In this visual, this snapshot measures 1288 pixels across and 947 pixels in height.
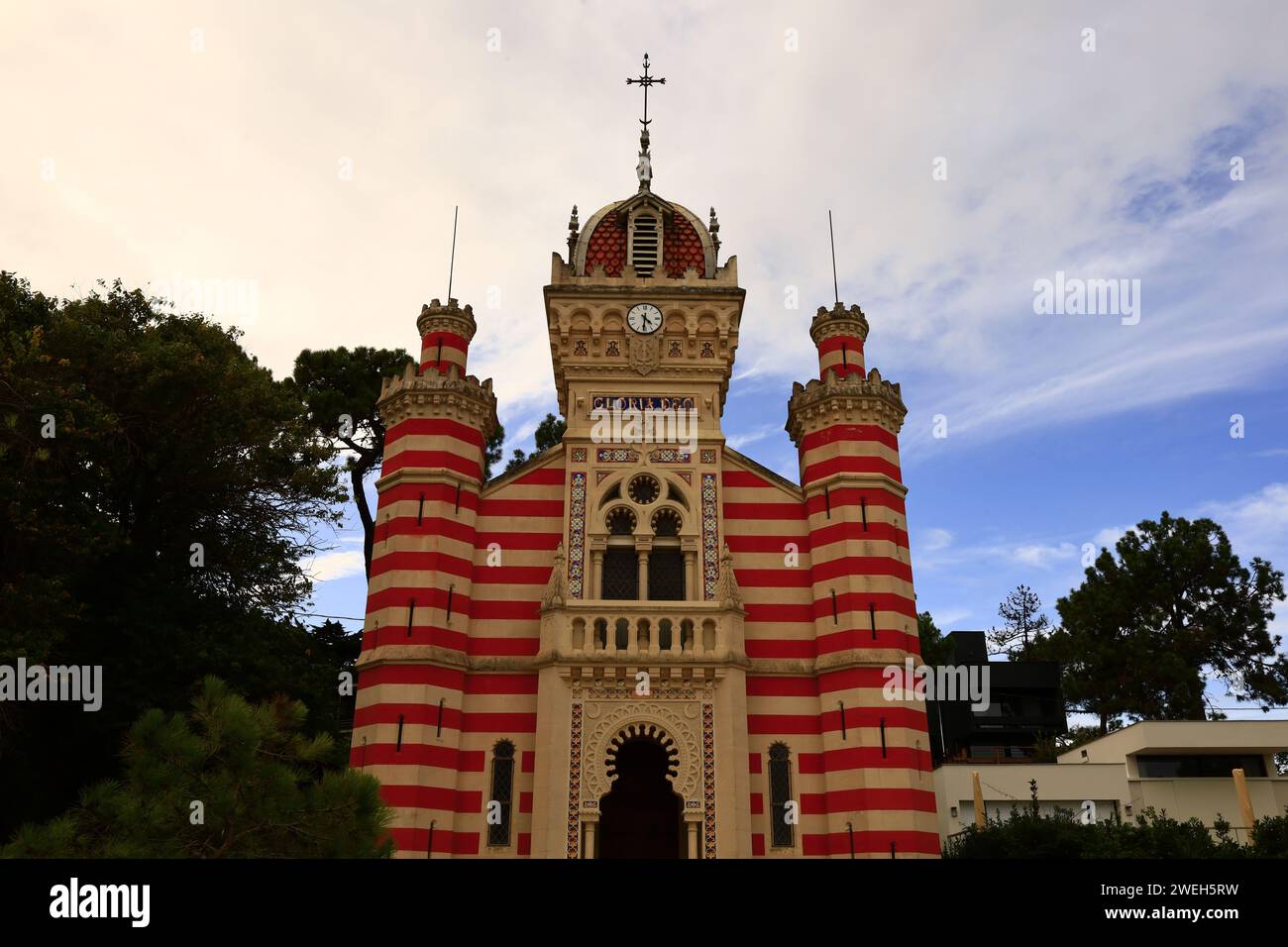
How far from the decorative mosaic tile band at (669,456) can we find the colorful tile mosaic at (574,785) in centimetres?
713

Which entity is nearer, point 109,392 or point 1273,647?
point 109,392

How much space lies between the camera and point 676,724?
23.8m

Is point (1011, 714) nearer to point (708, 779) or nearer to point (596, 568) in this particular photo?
point (708, 779)

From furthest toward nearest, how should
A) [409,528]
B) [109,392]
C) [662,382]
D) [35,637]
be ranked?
[662,382], [409,528], [109,392], [35,637]

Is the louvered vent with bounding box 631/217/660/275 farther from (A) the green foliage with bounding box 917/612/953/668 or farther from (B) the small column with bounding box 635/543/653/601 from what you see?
(A) the green foliage with bounding box 917/612/953/668

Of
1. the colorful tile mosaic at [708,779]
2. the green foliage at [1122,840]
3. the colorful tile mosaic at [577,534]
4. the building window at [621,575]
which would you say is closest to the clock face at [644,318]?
the colorful tile mosaic at [577,534]

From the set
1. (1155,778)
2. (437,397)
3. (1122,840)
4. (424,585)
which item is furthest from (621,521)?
(1155,778)

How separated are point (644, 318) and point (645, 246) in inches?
121

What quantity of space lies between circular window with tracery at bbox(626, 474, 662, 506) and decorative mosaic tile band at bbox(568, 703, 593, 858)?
600cm

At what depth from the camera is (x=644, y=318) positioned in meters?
28.5
